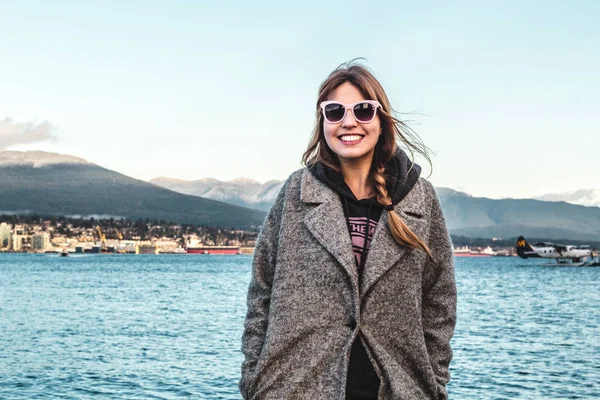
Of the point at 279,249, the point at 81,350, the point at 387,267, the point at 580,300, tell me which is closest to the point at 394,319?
the point at 387,267

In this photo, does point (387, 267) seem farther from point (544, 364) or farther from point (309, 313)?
point (544, 364)

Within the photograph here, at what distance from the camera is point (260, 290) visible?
135 inches

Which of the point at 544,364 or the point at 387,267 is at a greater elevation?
the point at 387,267

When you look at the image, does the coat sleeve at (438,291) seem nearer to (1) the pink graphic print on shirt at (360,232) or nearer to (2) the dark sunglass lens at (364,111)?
(1) the pink graphic print on shirt at (360,232)

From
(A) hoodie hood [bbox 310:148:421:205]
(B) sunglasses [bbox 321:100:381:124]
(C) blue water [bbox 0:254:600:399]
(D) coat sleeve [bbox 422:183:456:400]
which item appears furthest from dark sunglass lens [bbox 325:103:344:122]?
(C) blue water [bbox 0:254:600:399]

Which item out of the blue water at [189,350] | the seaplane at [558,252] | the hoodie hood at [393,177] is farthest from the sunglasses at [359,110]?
the seaplane at [558,252]

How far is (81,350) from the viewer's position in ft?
89.0

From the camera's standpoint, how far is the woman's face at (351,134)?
340 centimetres

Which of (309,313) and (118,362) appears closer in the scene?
(309,313)

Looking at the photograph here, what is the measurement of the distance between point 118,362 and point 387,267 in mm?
21899

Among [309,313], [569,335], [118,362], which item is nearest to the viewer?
[309,313]

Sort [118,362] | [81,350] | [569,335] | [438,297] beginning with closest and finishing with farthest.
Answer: [438,297]
[118,362]
[81,350]
[569,335]

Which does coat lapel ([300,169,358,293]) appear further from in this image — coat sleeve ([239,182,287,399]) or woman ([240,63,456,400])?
coat sleeve ([239,182,287,399])

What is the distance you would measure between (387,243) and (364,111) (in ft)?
1.85
